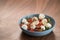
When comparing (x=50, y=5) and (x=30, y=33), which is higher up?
(x=50, y=5)

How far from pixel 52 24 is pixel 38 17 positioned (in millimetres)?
166

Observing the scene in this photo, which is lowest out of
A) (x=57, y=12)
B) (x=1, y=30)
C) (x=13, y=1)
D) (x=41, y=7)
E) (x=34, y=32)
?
(x=34, y=32)

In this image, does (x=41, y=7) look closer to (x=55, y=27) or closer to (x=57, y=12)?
(x=57, y=12)

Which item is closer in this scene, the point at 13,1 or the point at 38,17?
the point at 38,17

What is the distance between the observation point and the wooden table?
54.2 inches

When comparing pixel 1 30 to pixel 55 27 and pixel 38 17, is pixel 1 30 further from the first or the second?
pixel 55 27

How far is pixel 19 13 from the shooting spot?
5.52ft

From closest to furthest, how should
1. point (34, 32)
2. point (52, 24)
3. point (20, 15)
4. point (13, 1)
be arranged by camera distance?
1. point (34, 32)
2. point (52, 24)
3. point (20, 15)
4. point (13, 1)

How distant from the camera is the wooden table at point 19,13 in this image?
1376 mm

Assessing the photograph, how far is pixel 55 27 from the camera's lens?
1451mm

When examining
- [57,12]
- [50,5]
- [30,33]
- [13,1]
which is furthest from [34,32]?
[13,1]

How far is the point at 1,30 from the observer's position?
1460mm

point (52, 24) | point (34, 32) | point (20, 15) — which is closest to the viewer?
point (34, 32)

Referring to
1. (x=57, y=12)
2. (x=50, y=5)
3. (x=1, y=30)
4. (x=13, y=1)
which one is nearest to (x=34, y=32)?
(x=1, y=30)
